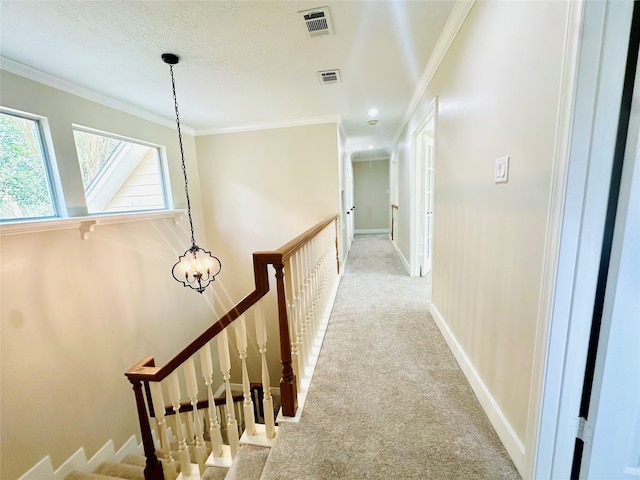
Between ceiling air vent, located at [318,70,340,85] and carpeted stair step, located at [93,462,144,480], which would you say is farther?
ceiling air vent, located at [318,70,340,85]

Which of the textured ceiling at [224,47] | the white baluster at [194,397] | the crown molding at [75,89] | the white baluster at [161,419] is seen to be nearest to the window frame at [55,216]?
the crown molding at [75,89]

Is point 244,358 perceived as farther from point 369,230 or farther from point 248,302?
point 369,230

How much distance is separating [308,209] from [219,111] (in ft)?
5.94

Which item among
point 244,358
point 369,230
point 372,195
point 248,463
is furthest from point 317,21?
point 369,230

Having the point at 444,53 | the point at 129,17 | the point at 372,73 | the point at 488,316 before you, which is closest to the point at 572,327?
the point at 488,316

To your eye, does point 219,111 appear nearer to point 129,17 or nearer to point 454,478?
point 129,17

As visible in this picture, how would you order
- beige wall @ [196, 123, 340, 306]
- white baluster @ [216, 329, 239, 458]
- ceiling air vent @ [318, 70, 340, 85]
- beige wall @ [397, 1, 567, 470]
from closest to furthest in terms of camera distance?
beige wall @ [397, 1, 567, 470] → white baluster @ [216, 329, 239, 458] → ceiling air vent @ [318, 70, 340, 85] → beige wall @ [196, 123, 340, 306]

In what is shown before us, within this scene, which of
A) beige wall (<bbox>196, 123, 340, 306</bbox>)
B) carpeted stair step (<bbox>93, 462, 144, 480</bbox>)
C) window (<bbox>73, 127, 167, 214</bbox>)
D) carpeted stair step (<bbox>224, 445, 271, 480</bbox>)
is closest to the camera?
carpeted stair step (<bbox>224, 445, 271, 480</bbox>)

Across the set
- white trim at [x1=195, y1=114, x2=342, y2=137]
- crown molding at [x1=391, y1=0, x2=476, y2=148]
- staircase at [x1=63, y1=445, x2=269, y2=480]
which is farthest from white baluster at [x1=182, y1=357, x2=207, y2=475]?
white trim at [x1=195, y1=114, x2=342, y2=137]

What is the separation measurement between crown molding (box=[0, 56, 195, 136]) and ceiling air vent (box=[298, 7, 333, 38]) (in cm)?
234

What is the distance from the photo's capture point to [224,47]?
1.96 metres

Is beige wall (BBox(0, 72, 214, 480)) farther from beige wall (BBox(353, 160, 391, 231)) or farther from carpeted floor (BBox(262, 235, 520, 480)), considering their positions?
beige wall (BBox(353, 160, 391, 231))

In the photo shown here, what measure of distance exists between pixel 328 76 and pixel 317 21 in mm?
794

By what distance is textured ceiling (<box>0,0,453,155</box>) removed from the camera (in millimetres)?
1585
